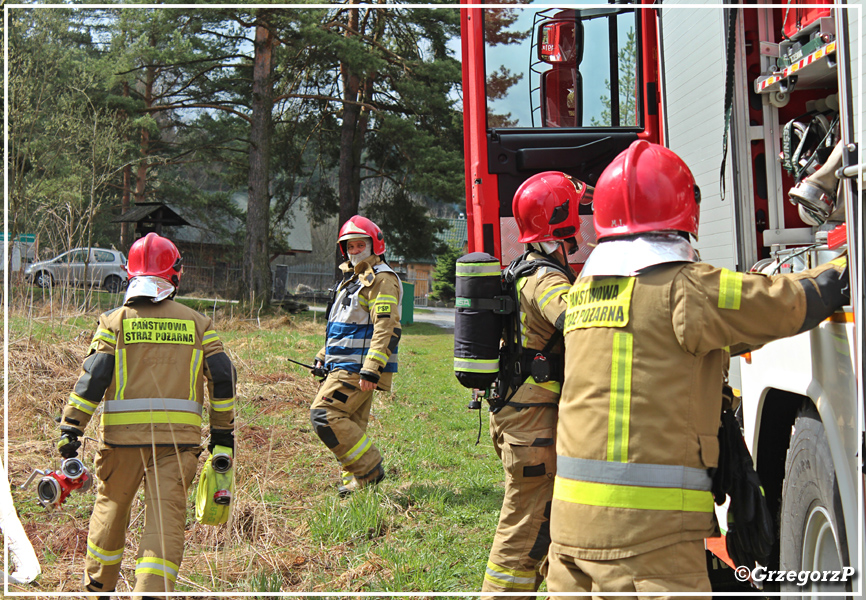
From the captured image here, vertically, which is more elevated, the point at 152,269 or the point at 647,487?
the point at 152,269

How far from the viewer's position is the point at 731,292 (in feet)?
6.38

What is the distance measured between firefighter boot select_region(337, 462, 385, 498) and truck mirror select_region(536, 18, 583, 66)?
3272mm

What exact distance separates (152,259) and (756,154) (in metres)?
2.86

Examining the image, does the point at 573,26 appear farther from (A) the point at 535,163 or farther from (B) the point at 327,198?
(B) the point at 327,198

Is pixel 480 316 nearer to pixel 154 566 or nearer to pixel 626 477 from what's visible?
pixel 626 477

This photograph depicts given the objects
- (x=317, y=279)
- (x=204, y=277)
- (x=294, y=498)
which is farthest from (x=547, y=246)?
(x=317, y=279)

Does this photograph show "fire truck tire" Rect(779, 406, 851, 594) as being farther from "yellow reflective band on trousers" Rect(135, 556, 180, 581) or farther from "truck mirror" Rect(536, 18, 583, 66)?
"truck mirror" Rect(536, 18, 583, 66)

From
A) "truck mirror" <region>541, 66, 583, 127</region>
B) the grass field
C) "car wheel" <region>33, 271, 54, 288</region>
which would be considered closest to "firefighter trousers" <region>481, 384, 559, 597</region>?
the grass field

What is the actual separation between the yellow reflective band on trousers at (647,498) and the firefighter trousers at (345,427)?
3208 millimetres

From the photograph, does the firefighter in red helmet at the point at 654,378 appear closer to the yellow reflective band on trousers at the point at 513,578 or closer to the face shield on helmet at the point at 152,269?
the yellow reflective band on trousers at the point at 513,578

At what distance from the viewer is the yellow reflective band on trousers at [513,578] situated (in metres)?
3.08

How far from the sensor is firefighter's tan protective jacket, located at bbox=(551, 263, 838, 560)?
1.95m

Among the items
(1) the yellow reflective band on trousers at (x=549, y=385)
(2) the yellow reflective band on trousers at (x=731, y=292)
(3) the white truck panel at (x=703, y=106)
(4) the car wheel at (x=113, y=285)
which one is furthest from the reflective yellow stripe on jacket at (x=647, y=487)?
(4) the car wheel at (x=113, y=285)

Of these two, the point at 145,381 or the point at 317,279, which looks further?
the point at 317,279
